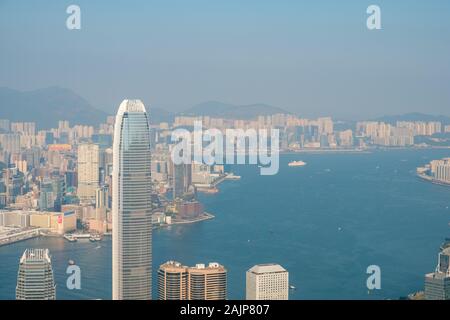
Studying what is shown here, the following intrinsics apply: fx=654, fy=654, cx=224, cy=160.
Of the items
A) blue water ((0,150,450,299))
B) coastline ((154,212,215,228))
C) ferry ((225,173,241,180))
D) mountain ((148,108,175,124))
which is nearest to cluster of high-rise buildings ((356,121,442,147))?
blue water ((0,150,450,299))

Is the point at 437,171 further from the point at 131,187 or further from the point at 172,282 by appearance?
the point at 172,282

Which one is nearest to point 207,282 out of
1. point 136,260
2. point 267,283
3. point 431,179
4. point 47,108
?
point 267,283

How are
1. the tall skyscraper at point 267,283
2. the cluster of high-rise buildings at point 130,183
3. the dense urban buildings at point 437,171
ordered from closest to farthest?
the tall skyscraper at point 267,283
the cluster of high-rise buildings at point 130,183
the dense urban buildings at point 437,171

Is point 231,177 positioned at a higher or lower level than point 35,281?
higher

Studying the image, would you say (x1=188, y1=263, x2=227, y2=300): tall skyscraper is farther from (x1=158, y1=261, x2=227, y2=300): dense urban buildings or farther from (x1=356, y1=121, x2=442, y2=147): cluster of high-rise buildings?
(x1=356, y1=121, x2=442, y2=147): cluster of high-rise buildings

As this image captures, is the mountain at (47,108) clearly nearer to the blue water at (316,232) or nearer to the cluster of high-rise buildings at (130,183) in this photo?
the cluster of high-rise buildings at (130,183)

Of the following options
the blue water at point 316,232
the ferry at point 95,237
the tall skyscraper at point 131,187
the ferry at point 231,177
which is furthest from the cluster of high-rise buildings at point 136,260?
the ferry at point 231,177
